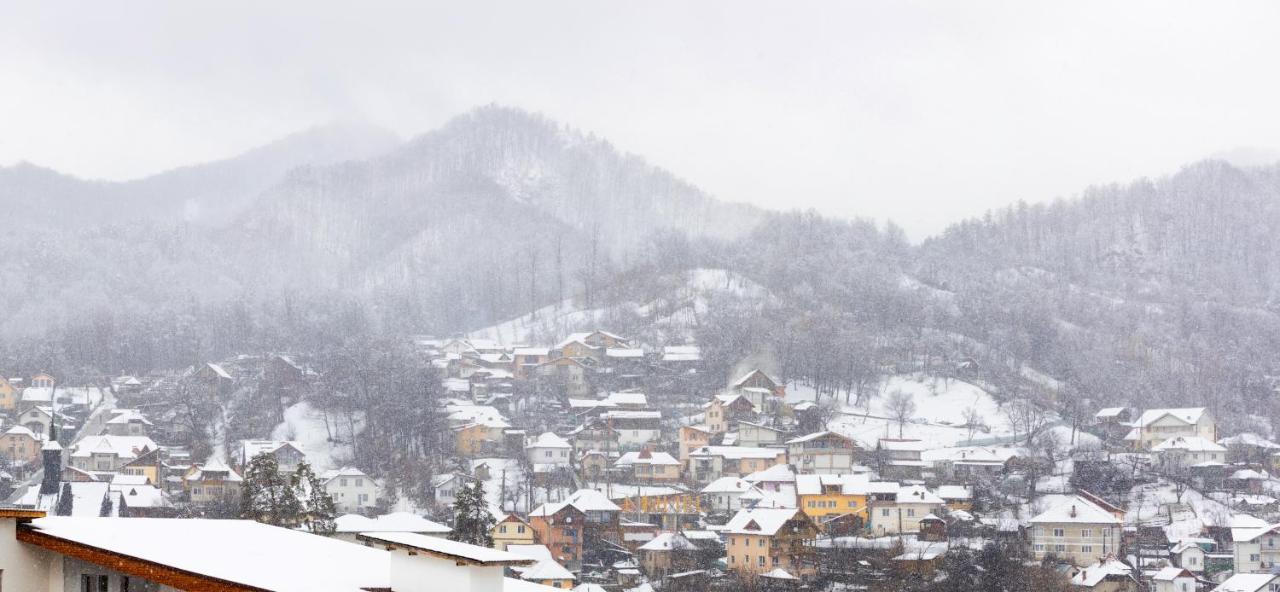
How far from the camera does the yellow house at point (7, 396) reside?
41.6 metres

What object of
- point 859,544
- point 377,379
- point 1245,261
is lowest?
point 859,544

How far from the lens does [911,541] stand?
Answer: 29547 millimetres

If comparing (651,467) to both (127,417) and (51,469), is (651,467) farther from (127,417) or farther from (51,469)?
(127,417)

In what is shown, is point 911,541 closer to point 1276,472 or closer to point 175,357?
point 1276,472

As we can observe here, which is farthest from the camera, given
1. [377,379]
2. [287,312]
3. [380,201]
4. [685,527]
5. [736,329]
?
[380,201]

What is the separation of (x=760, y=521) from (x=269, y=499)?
34.1 feet

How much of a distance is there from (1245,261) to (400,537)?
61106mm

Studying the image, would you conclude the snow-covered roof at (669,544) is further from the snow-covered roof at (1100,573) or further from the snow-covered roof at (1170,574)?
the snow-covered roof at (1170,574)

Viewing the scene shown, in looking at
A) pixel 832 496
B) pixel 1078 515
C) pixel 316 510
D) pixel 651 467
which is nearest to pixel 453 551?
pixel 316 510

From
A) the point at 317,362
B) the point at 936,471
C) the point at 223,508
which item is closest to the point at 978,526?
the point at 936,471

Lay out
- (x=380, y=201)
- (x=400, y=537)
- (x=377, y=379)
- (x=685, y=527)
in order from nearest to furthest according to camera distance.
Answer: (x=400, y=537) → (x=685, y=527) → (x=377, y=379) → (x=380, y=201)

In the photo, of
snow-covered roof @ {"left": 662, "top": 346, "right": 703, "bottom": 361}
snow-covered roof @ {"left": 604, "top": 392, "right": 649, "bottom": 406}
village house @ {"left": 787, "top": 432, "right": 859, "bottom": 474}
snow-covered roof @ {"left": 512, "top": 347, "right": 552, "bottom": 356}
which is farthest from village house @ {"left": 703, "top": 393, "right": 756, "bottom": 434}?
snow-covered roof @ {"left": 512, "top": 347, "right": 552, "bottom": 356}

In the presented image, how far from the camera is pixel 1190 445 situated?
1527 inches

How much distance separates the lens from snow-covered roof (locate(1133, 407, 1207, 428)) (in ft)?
134
